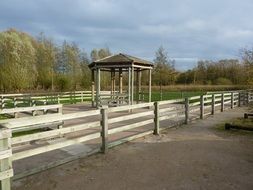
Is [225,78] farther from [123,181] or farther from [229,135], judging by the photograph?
[123,181]

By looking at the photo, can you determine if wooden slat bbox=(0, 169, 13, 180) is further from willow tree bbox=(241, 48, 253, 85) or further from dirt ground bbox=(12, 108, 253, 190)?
willow tree bbox=(241, 48, 253, 85)

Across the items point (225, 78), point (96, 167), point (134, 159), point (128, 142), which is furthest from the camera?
point (225, 78)

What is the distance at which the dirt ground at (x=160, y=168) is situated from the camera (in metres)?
5.01

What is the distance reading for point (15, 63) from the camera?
1289 inches

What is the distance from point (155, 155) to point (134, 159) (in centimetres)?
57

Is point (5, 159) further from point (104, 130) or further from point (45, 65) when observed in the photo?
point (45, 65)

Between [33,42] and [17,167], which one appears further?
[33,42]

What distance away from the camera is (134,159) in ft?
21.4

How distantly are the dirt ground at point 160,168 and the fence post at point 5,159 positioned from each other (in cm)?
81

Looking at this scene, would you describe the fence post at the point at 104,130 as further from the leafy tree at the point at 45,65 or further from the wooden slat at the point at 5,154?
the leafy tree at the point at 45,65

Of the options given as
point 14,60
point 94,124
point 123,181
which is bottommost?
point 123,181

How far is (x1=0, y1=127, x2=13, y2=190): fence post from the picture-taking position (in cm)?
406

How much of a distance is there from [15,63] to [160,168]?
29.9 metres

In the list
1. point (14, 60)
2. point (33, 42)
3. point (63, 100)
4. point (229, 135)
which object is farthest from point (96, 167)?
point (33, 42)
